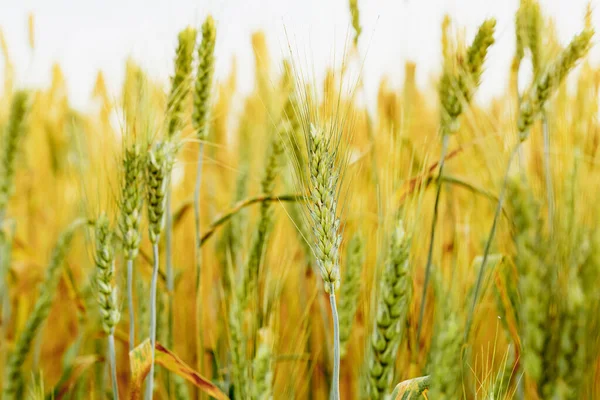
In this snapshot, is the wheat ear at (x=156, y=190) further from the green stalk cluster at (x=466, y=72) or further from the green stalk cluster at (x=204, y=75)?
the green stalk cluster at (x=466, y=72)

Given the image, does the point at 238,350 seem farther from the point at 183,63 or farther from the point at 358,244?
the point at 183,63

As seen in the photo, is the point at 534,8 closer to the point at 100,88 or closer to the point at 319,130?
the point at 319,130

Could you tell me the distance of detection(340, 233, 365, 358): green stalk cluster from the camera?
92 cm

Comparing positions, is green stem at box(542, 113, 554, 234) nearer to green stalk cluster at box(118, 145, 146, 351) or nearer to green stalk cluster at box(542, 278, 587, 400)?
green stalk cluster at box(542, 278, 587, 400)

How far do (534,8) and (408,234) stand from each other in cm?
51

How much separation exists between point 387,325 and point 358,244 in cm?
25

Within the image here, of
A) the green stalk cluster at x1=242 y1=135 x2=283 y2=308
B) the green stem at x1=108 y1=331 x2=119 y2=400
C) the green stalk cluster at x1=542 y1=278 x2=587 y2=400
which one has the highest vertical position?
the green stalk cluster at x1=242 y1=135 x2=283 y2=308

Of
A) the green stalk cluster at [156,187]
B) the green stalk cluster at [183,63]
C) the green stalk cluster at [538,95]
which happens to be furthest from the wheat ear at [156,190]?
the green stalk cluster at [538,95]

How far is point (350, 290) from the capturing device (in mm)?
930

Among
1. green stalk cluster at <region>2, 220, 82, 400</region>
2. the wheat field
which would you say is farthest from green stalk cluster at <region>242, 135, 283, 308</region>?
green stalk cluster at <region>2, 220, 82, 400</region>

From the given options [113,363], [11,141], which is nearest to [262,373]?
[113,363]

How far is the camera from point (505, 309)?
0.96 meters

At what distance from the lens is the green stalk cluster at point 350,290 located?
0.92m

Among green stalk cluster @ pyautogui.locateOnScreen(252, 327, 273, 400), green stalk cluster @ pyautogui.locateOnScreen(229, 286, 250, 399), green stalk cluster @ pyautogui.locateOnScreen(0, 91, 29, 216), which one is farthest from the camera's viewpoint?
green stalk cluster @ pyautogui.locateOnScreen(0, 91, 29, 216)
